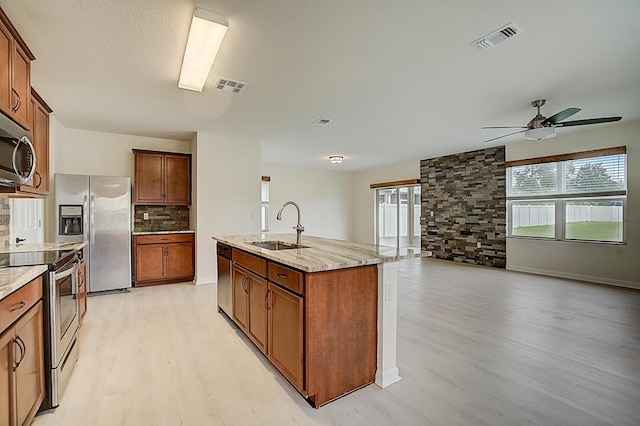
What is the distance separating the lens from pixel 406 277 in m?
5.51

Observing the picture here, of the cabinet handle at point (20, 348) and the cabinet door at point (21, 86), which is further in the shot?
the cabinet door at point (21, 86)

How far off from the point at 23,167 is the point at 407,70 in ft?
10.1

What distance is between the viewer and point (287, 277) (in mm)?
1995

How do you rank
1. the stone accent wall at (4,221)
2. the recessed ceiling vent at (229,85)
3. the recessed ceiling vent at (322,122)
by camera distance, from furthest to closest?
the recessed ceiling vent at (322,122), the recessed ceiling vent at (229,85), the stone accent wall at (4,221)

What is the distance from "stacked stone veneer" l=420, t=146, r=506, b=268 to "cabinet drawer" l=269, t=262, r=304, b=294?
5.80 m

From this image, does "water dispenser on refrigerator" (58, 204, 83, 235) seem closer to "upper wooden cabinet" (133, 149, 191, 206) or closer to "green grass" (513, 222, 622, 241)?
"upper wooden cabinet" (133, 149, 191, 206)

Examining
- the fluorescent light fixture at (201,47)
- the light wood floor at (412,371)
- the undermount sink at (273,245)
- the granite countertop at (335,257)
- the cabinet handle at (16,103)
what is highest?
the fluorescent light fixture at (201,47)

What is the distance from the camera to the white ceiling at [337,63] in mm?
2105

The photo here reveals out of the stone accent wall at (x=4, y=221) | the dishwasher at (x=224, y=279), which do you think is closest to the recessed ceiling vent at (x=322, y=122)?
the dishwasher at (x=224, y=279)

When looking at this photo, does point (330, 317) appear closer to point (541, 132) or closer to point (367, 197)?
point (541, 132)

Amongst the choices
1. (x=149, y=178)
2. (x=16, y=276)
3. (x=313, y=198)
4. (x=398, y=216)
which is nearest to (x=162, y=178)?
(x=149, y=178)

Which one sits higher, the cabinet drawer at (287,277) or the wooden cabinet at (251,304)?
the cabinet drawer at (287,277)

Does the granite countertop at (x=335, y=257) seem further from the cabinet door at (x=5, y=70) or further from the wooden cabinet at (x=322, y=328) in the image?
the cabinet door at (x=5, y=70)

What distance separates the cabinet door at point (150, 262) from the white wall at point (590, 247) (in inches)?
254
